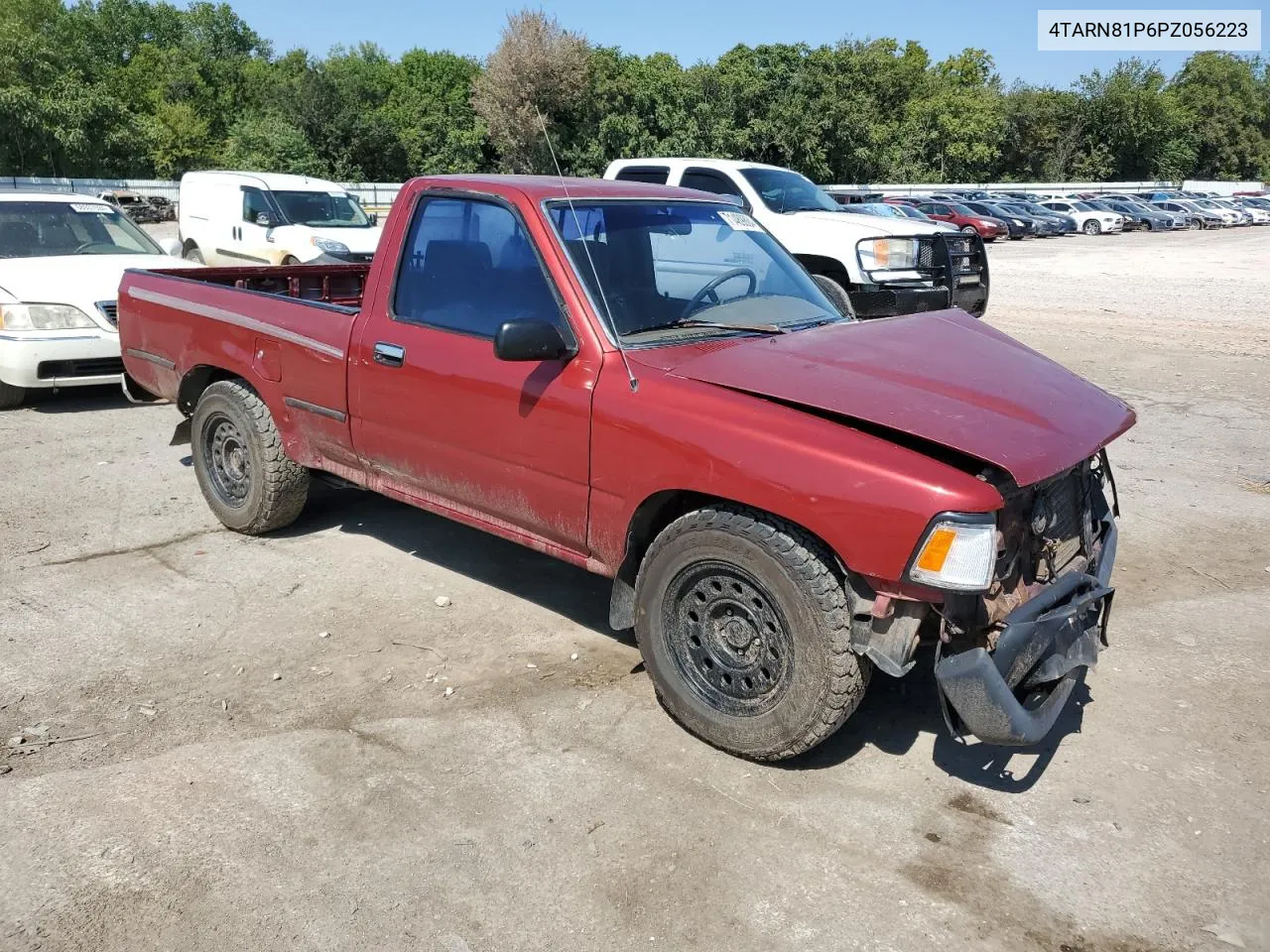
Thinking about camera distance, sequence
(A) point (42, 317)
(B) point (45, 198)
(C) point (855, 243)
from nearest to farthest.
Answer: (A) point (42, 317)
(B) point (45, 198)
(C) point (855, 243)

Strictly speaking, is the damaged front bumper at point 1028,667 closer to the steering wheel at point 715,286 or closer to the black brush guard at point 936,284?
the steering wheel at point 715,286

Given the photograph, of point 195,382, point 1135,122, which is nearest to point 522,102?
point 195,382

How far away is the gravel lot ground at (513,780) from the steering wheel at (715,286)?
149cm

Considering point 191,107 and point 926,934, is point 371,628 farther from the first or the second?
point 191,107

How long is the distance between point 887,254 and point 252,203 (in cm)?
A: 880

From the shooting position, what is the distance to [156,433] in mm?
8086

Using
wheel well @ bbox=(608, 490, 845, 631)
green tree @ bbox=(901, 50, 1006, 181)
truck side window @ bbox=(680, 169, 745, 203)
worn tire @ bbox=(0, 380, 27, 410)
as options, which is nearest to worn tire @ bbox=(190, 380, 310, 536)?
wheel well @ bbox=(608, 490, 845, 631)

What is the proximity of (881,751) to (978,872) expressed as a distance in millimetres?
707

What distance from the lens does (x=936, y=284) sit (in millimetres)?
10852

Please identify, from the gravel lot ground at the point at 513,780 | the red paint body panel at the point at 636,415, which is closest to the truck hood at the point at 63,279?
the gravel lot ground at the point at 513,780

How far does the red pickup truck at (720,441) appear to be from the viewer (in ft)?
10.4

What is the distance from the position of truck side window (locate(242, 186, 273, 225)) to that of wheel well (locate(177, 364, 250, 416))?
903 centimetres

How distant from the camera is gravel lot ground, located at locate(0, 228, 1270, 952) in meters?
2.84

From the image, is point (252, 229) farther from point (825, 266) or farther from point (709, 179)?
point (825, 266)
